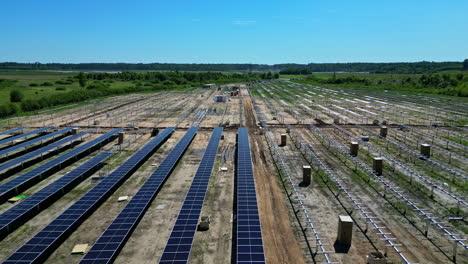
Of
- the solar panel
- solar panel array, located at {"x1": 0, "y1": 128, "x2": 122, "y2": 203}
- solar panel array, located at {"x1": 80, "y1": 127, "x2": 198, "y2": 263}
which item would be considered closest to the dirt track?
solar panel array, located at {"x1": 80, "y1": 127, "x2": 198, "y2": 263}

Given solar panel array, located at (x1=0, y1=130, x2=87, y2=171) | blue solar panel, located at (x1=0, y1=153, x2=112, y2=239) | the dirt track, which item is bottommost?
the dirt track

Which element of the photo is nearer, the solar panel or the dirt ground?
the dirt ground

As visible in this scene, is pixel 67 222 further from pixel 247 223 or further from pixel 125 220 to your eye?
pixel 247 223

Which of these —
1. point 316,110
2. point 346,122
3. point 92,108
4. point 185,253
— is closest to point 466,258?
point 185,253

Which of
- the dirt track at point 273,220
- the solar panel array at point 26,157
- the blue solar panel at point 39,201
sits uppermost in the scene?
the solar panel array at point 26,157

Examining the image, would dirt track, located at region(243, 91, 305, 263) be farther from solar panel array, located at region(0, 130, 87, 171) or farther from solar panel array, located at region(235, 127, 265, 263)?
solar panel array, located at region(0, 130, 87, 171)

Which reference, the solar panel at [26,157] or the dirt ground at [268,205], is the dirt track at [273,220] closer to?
the dirt ground at [268,205]

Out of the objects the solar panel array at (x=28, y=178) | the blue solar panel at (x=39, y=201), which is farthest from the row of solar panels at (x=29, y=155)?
the blue solar panel at (x=39, y=201)
